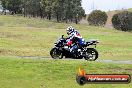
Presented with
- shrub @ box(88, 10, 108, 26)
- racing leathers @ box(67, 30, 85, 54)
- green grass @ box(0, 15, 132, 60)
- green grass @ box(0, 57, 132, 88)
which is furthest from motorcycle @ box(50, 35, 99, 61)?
shrub @ box(88, 10, 108, 26)

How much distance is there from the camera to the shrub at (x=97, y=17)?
129250 millimetres

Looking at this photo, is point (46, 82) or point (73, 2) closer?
point (46, 82)

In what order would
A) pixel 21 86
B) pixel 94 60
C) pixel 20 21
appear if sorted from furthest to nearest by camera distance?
1. pixel 20 21
2. pixel 94 60
3. pixel 21 86

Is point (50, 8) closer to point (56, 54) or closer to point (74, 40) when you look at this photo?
point (56, 54)

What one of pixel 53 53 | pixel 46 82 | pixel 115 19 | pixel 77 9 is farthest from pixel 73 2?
pixel 46 82

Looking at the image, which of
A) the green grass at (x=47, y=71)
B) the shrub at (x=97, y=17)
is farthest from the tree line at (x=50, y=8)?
the green grass at (x=47, y=71)

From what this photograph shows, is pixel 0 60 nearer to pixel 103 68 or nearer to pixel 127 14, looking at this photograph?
pixel 103 68

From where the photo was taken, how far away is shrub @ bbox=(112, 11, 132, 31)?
11269cm

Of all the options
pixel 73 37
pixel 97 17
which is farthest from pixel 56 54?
pixel 97 17

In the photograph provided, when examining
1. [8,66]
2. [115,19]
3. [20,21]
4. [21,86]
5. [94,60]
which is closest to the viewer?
[21,86]

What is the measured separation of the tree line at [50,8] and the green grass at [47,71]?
9251 centimetres

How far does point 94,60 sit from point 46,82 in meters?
7.09

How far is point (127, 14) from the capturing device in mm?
113125

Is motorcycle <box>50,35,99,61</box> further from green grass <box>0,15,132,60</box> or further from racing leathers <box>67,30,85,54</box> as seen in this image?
green grass <box>0,15,132,60</box>
